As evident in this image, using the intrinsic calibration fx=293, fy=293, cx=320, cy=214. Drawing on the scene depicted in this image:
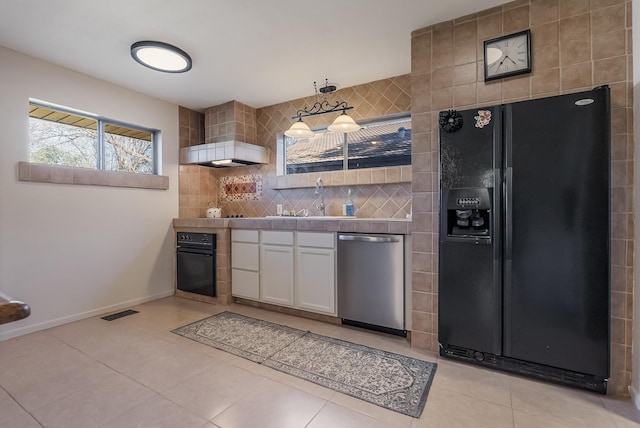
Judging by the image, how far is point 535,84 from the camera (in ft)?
6.34

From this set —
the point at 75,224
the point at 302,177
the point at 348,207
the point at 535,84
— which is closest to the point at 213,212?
the point at 302,177

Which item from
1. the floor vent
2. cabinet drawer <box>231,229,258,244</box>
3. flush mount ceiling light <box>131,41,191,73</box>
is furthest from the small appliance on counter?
flush mount ceiling light <box>131,41,191,73</box>

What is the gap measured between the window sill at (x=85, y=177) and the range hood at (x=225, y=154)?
0.44 metres

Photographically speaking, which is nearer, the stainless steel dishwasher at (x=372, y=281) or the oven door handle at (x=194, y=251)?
the stainless steel dishwasher at (x=372, y=281)

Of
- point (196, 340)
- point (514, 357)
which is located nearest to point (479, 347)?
point (514, 357)

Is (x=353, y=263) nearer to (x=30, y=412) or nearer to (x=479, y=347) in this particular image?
(x=479, y=347)

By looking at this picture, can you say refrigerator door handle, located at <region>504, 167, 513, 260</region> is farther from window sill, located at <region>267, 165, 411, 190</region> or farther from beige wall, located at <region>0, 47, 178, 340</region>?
beige wall, located at <region>0, 47, 178, 340</region>

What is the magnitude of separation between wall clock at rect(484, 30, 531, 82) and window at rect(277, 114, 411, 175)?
3.74 ft

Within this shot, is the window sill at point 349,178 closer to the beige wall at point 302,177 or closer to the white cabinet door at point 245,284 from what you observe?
the beige wall at point 302,177

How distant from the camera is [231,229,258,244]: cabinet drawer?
325cm

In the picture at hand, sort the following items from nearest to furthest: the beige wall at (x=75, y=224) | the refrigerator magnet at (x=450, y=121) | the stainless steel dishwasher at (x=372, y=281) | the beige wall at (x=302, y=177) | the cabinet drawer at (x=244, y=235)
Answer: the refrigerator magnet at (x=450, y=121) < the stainless steel dishwasher at (x=372, y=281) < the beige wall at (x=75, y=224) < the beige wall at (x=302, y=177) < the cabinet drawer at (x=244, y=235)

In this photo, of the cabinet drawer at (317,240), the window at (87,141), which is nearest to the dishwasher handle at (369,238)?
the cabinet drawer at (317,240)

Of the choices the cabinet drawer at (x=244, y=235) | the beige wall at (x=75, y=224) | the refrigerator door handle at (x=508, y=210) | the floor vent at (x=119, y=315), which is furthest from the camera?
the cabinet drawer at (x=244, y=235)

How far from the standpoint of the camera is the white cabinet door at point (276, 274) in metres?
3.00
